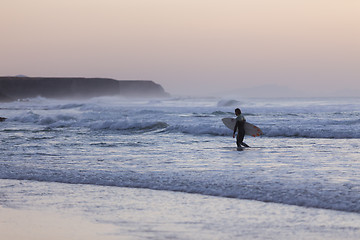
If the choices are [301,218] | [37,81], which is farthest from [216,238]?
[37,81]

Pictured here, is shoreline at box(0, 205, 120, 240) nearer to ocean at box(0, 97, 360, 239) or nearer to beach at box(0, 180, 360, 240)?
beach at box(0, 180, 360, 240)

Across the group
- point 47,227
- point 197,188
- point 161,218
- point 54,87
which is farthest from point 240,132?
point 54,87

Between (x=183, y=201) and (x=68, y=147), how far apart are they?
355 inches

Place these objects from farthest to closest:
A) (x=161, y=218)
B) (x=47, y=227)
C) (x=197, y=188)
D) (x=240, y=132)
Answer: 1. (x=240, y=132)
2. (x=197, y=188)
3. (x=161, y=218)
4. (x=47, y=227)

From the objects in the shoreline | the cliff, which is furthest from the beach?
the cliff

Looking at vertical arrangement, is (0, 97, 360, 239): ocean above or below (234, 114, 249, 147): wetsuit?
below

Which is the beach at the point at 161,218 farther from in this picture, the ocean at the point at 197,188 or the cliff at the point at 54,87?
the cliff at the point at 54,87

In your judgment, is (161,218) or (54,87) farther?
(54,87)

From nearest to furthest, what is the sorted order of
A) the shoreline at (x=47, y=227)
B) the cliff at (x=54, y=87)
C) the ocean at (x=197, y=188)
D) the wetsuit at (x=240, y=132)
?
the shoreline at (x=47, y=227) < the ocean at (x=197, y=188) < the wetsuit at (x=240, y=132) < the cliff at (x=54, y=87)

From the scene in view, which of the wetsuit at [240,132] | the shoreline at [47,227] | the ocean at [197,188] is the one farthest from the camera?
the wetsuit at [240,132]

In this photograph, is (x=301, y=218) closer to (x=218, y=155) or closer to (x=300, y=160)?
(x=300, y=160)

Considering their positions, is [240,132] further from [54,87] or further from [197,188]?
[54,87]

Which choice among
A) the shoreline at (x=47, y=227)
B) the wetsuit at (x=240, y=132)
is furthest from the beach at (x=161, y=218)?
the wetsuit at (x=240, y=132)

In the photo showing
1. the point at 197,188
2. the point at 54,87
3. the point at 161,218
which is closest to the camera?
the point at 161,218
